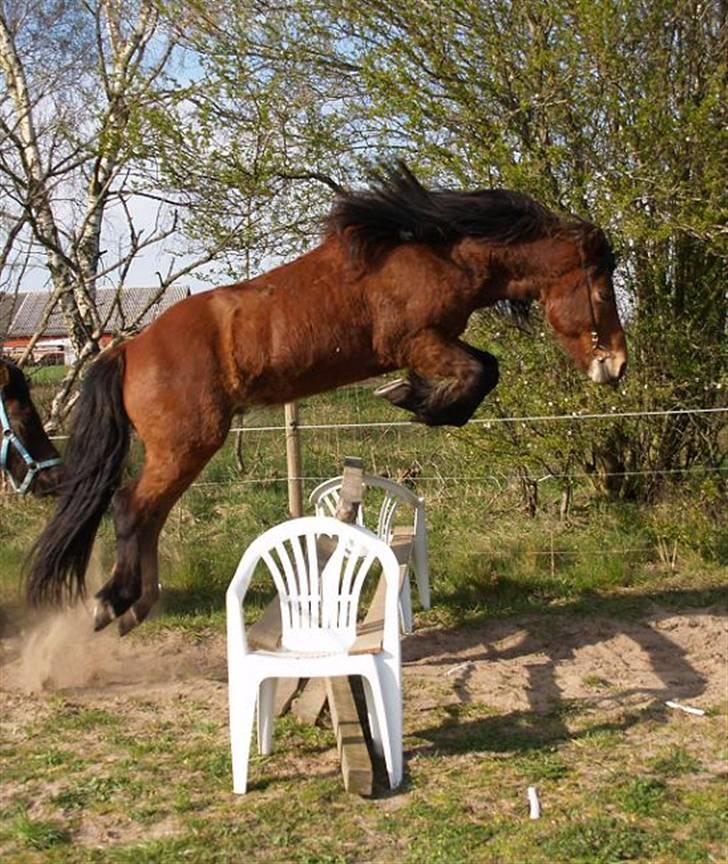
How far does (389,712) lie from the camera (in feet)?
12.8

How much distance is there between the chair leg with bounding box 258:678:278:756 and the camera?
424 cm

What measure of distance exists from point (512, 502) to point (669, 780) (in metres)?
4.60

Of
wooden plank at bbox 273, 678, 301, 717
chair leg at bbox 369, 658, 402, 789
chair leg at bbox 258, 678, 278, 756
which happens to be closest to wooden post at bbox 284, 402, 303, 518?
wooden plank at bbox 273, 678, 301, 717

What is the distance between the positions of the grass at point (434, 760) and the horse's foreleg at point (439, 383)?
1.44 metres

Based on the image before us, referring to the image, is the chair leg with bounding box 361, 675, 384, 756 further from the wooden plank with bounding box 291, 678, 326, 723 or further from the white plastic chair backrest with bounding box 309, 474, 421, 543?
the white plastic chair backrest with bounding box 309, 474, 421, 543

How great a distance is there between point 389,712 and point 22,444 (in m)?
2.03

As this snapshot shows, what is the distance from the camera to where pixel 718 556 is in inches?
287

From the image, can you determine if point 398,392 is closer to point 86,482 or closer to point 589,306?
point 589,306

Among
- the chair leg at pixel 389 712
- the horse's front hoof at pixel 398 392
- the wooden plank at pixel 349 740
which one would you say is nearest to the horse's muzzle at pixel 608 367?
the horse's front hoof at pixel 398 392

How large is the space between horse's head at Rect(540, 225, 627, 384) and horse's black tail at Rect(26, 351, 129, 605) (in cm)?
187

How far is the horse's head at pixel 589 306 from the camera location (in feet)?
13.6

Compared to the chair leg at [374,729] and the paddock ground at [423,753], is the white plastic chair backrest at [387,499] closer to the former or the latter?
the paddock ground at [423,753]

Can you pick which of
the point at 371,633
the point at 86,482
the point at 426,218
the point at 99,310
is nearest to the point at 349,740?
the point at 371,633

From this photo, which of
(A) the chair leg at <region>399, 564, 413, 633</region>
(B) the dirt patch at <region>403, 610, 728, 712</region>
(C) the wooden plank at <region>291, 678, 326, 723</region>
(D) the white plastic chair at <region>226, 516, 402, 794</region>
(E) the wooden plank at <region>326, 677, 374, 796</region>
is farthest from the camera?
(A) the chair leg at <region>399, 564, 413, 633</region>
